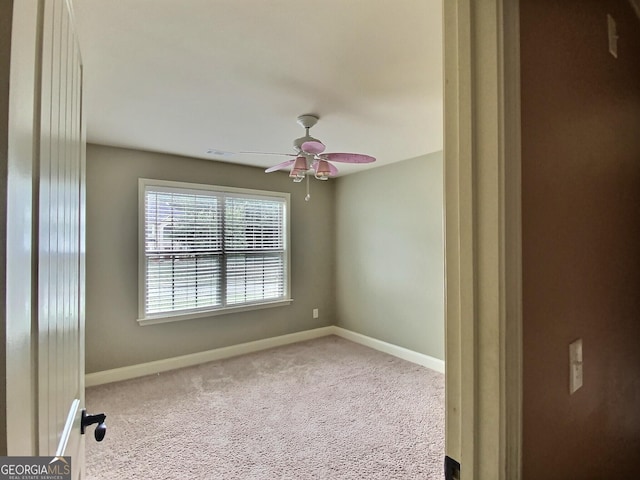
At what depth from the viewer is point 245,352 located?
4.08 metres

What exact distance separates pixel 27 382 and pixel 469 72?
0.92m

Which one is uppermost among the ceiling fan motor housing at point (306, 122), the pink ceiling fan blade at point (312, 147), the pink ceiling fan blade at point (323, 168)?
the ceiling fan motor housing at point (306, 122)

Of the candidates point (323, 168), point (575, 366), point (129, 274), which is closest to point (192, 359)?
point (129, 274)

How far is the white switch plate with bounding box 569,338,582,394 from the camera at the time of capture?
2.84ft

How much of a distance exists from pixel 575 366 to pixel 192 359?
12.2 feet

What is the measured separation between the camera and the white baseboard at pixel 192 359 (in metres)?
3.25

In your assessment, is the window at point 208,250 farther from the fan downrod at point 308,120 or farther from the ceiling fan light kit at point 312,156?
the fan downrod at point 308,120

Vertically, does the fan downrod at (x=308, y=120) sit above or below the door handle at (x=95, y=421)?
above

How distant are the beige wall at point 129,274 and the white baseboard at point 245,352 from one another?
0.20ft

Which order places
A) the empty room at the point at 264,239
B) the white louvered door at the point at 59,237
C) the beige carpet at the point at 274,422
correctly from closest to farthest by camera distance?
the white louvered door at the point at 59,237 < the empty room at the point at 264,239 < the beige carpet at the point at 274,422

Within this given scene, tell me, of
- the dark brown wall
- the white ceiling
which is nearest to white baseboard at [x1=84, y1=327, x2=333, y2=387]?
the white ceiling

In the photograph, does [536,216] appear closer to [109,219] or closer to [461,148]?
[461,148]

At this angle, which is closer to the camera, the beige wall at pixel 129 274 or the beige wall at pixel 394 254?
the beige wall at pixel 129 274

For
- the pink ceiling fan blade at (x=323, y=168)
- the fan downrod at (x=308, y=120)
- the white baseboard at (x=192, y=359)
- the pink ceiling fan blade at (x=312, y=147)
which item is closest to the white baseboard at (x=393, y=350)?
the white baseboard at (x=192, y=359)
